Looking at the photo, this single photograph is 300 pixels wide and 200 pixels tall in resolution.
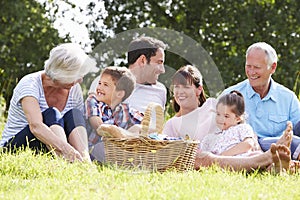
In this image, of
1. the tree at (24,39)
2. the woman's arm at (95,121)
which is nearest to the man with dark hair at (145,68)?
the woman's arm at (95,121)

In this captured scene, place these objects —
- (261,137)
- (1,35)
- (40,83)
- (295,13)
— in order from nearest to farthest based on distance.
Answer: (40,83) < (261,137) < (1,35) < (295,13)

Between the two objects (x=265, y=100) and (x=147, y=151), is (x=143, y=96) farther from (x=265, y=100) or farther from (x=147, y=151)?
(x=265, y=100)

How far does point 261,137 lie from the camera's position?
4.48 m

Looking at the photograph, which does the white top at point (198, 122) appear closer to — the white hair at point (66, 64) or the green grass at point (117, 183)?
the green grass at point (117, 183)

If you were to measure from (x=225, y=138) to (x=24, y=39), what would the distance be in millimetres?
8250

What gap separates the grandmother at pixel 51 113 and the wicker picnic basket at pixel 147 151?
1.05 ft

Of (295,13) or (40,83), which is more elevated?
(295,13)

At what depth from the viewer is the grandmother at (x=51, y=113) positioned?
12.5ft

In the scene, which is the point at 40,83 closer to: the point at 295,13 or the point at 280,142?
the point at 280,142

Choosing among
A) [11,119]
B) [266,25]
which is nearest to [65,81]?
[11,119]

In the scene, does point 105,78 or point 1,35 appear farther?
point 1,35

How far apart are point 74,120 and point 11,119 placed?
1.54 feet

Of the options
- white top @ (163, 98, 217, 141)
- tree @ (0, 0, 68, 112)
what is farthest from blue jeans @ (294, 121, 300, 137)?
tree @ (0, 0, 68, 112)

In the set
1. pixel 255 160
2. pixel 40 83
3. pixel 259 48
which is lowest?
pixel 255 160
